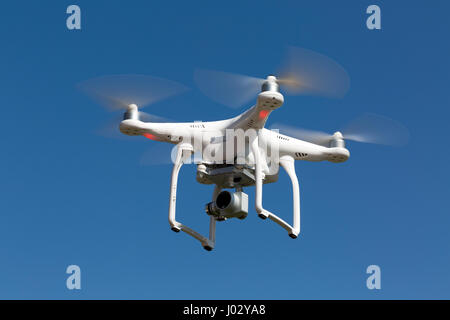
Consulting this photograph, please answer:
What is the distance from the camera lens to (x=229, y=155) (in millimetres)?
31047

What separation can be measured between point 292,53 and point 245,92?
1.97 m

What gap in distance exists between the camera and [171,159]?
108 feet

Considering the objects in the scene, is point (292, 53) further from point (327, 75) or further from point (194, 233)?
point (194, 233)

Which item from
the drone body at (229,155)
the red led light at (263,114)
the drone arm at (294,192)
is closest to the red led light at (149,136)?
the drone body at (229,155)

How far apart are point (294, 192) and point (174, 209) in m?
3.90

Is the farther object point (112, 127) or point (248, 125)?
point (112, 127)

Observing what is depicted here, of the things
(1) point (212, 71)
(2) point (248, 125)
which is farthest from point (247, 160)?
(1) point (212, 71)

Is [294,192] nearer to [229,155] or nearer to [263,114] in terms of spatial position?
[229,155]

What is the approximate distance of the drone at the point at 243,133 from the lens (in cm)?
2958

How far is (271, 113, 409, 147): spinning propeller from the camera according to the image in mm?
32281

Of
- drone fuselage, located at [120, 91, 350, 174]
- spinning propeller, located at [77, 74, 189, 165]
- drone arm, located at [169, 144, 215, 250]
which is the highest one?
spinning propeller, located at [77, 74, 189, 165]

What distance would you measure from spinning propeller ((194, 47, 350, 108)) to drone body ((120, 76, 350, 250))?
0.68 meters

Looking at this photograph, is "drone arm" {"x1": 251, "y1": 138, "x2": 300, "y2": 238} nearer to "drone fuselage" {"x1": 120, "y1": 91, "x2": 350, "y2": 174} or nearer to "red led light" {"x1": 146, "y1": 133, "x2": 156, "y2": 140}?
"drone fuselage" {"x1": 120, "y1": 91, "x2": 350, "y2": 174}

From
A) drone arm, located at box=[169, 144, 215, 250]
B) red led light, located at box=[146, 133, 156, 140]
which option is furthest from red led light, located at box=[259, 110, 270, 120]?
red led light, located at box=[146, 133, 156, 140]
